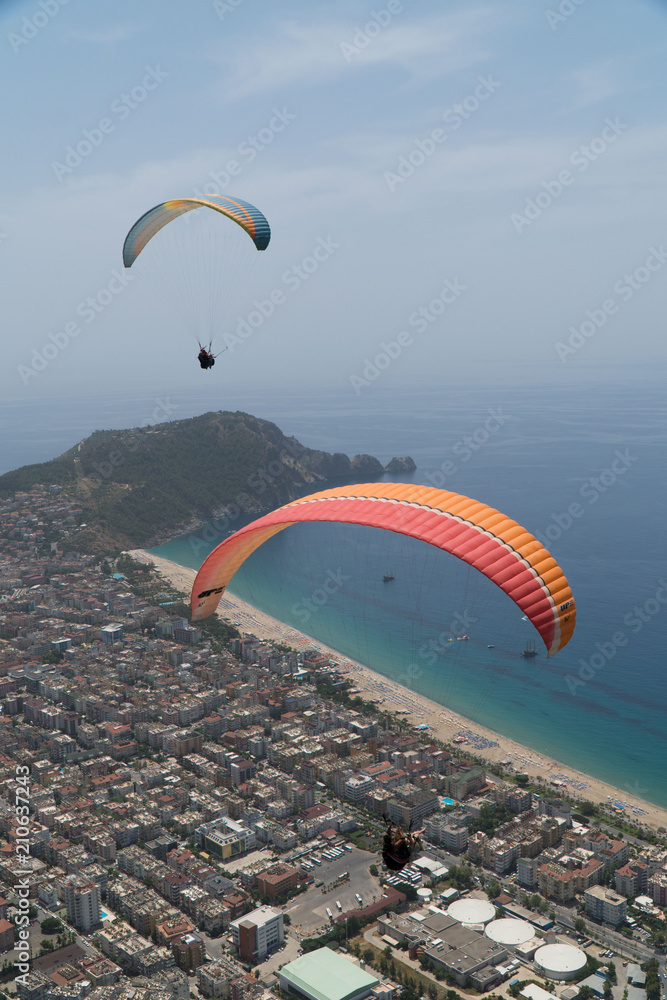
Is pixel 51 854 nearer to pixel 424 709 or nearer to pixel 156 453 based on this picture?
pixel 424 709

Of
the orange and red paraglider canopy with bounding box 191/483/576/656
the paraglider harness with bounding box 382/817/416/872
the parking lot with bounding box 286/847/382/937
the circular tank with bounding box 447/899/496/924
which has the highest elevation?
the orange and red paraglider canopy with bounding box 191/483/576/656

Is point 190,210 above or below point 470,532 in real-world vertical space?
above

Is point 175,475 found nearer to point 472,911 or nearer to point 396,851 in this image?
point 472,911

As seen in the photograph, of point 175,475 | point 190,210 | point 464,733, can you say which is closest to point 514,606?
point 464,733

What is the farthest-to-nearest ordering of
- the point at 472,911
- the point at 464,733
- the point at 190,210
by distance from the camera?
the point at 464,733 < the point at 472,911 < the point at 190,210

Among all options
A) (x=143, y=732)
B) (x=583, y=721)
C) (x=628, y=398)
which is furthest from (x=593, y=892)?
(x=628, y=398)

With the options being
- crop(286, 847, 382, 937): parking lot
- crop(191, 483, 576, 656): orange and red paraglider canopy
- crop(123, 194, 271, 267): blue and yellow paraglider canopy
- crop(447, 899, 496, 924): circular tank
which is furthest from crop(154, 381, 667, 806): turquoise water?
crop(123, 194, 271, 267): blue and yellow paraglider canopy

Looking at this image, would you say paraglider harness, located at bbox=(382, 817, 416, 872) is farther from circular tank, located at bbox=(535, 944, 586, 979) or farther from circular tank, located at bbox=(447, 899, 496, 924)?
circular tank, located at bbox=(447, 899, 496, 924)
